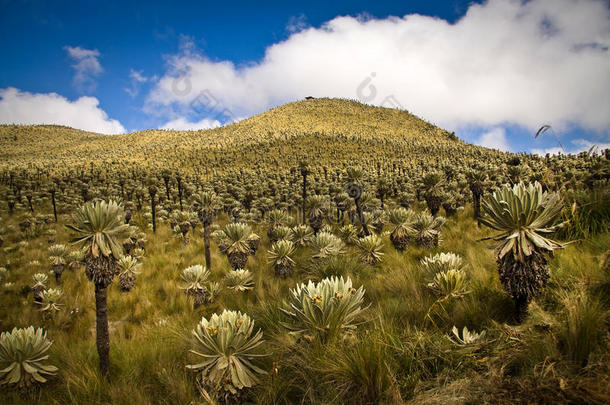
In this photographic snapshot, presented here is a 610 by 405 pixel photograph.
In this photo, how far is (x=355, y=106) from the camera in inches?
3986

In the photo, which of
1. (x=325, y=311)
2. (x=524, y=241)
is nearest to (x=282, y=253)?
(x=325, y=311)

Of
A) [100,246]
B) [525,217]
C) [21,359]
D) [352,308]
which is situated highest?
[525,217]

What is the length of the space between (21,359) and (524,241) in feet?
20.2

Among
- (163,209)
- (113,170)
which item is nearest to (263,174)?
(163,209)

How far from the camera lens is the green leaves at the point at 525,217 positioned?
2549 millimetres

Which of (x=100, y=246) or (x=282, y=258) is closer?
(x=100, y=246)

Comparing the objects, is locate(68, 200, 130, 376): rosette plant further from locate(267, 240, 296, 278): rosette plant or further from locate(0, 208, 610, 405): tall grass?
locate(267, 240, 296, 278): rosette plant

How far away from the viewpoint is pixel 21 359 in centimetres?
359

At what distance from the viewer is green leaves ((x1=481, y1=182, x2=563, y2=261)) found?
8.36 feet

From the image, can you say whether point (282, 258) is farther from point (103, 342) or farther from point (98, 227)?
point (98, 227)

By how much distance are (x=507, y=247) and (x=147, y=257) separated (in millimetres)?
14614

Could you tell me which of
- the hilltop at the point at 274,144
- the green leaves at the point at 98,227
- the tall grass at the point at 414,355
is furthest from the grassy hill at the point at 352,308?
the hilltop at the point at 274,144

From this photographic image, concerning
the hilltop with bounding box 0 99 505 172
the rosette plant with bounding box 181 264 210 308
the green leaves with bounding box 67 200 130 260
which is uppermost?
the hilltop with bounding box 0 99 505 172

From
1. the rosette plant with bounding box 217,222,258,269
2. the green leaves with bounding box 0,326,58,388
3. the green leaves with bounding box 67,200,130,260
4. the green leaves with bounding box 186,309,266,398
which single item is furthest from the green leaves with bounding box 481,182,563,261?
the rosette plant with bounding box 217,222,258,269
